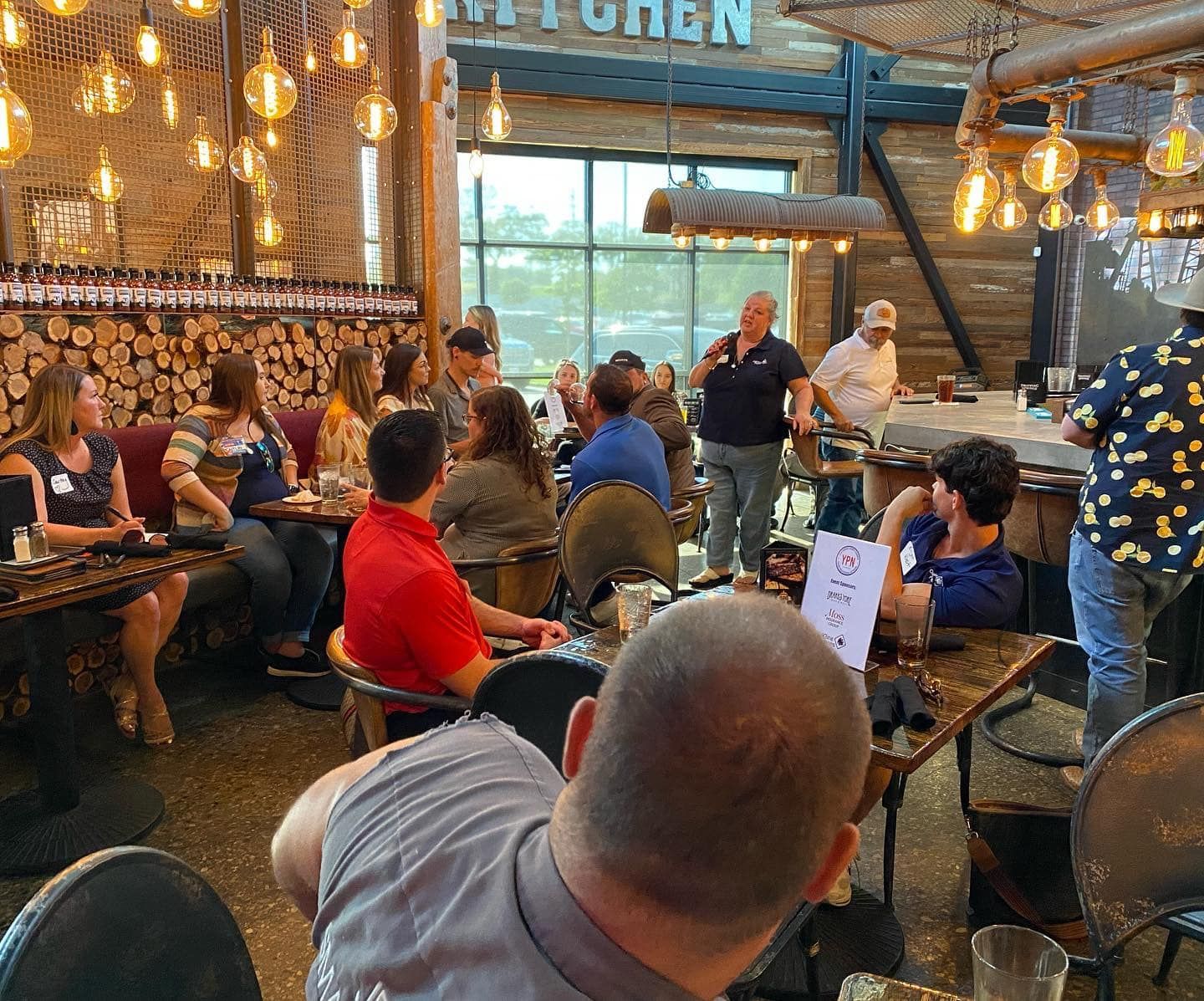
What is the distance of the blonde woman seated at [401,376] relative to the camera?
17.4ft

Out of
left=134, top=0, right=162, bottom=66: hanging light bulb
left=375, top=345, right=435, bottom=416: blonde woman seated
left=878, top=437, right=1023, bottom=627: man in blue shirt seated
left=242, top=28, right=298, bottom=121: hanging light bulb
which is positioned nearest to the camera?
left=878, top=437, right=1023, bottom=627: man in blue shirt seated

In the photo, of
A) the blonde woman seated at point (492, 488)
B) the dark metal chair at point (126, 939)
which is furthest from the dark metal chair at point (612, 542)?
the dark metal chair at point (126, 939)

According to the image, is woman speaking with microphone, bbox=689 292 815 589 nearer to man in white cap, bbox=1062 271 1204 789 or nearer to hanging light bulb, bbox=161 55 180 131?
man in white cap, bbox=1062 271 1204 789

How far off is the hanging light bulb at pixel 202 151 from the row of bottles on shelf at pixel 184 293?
1.90 ft

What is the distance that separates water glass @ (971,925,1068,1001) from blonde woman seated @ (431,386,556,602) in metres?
2.46

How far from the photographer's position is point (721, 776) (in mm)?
668

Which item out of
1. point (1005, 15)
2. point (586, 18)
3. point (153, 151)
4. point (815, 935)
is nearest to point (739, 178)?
point (586, 18)

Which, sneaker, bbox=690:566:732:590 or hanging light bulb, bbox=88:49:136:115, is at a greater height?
hanging light bulb, bbox=88:49:136:115

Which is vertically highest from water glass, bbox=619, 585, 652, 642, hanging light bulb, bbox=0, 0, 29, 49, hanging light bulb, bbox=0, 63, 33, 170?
hanging light bulb, bbox=0, 0, 29, 49

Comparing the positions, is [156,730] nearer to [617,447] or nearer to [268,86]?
[617,447]

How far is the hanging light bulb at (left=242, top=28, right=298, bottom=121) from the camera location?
3.74m

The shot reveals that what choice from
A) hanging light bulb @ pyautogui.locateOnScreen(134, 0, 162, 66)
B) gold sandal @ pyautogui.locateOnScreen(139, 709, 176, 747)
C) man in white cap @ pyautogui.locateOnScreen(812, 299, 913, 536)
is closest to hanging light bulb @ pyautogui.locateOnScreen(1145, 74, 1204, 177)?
man in white cap @ pyautogui.locateOnScreen(812, 299, 913, 536)

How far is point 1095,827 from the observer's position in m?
1.67

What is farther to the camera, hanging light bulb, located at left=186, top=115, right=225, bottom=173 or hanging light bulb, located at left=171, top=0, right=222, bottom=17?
hanging light bulb, located at left=186, top=115, right=225, bottom=173
